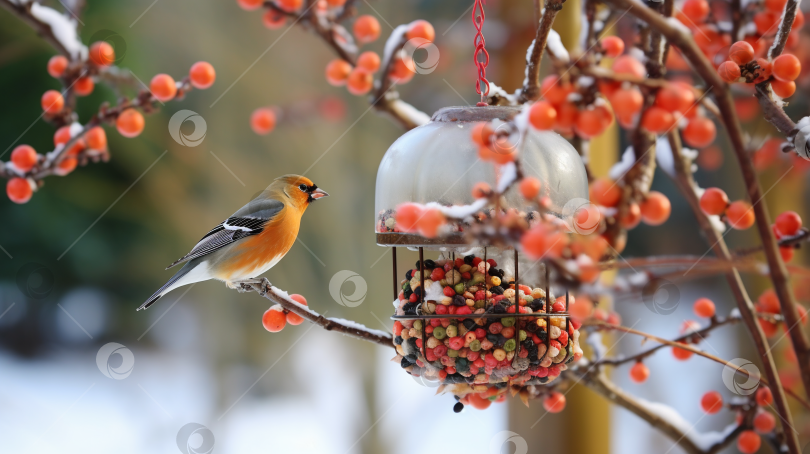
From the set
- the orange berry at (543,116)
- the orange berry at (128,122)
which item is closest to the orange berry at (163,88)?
the orange berry at (128,122)

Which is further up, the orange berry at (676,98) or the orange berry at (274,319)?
the orange berry at (676,98)

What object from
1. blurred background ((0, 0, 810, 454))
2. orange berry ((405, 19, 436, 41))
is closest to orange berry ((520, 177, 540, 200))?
orange berry ((405, 19, 436, 41))

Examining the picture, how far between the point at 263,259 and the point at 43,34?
1119 mm

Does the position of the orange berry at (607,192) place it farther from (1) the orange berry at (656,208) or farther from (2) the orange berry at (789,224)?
(2) the orange berry at (789,224)

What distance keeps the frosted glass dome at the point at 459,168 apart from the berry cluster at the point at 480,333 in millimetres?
246

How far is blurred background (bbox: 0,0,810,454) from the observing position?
5.41m

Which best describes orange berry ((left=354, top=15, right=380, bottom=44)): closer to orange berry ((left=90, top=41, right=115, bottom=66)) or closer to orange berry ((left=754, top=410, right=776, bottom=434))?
orange berry ((left=90, top=41, right=115, bottom=66))

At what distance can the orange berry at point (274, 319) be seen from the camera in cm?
223

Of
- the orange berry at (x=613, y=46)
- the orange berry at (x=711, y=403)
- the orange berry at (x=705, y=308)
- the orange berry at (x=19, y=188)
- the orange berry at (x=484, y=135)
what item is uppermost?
the orange berry at (x=613, y=46)

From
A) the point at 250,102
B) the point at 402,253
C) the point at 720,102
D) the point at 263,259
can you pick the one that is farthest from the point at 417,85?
the point at 720,102

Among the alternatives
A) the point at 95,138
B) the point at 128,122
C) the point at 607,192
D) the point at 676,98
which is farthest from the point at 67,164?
the point at 676,98

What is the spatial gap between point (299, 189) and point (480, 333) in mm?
1249

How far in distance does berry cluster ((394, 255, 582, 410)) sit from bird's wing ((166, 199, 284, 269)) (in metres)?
0.88

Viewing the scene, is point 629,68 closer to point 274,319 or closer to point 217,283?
point 274,319
